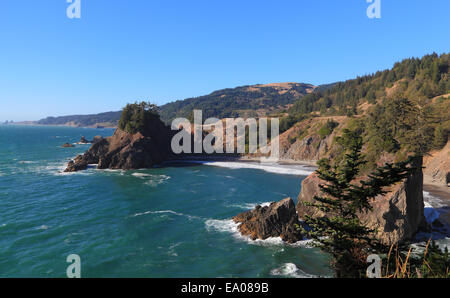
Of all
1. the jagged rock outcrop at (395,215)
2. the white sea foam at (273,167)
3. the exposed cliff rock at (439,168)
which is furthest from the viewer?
the white sea foam at (273,167)

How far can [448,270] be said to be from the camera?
11633 millimetres

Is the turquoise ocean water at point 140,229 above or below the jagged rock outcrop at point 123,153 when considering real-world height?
below

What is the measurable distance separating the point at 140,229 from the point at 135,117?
6276 cm

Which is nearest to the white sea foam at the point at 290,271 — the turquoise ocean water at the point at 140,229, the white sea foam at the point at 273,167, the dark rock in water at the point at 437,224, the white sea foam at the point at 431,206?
the turquoise ocean water at the point at 140,229

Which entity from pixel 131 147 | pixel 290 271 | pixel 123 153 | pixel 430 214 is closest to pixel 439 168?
pixel 430 214

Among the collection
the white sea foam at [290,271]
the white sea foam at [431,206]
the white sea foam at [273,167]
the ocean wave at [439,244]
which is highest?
the white sea foam at [273,167]

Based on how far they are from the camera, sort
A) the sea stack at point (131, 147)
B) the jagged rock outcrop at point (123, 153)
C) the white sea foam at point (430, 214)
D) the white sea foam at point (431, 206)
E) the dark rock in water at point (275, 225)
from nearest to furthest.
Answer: the dark rock in water at point (275, 225), the white sea foam at point (430, 214), the white sea foam at point (431, 206), the jagged rock outcrop at point (123, 153), the sea stack at point (131, 147)

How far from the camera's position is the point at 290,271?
24.3 meters

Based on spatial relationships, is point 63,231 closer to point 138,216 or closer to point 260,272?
point 138,216

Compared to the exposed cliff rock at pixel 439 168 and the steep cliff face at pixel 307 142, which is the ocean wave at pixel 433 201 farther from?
the steep cliff face at pixel 307 142

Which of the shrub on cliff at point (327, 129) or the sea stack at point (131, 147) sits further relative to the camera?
the shrub on cliff at point (327, 129)

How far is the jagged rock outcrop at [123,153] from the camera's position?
7825 centimetres

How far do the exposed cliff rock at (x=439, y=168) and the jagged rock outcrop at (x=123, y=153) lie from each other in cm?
7266
